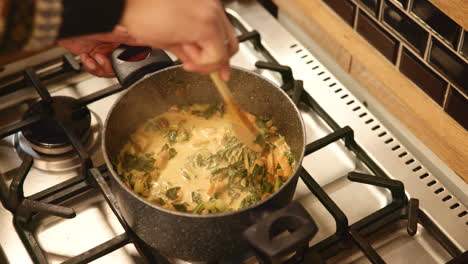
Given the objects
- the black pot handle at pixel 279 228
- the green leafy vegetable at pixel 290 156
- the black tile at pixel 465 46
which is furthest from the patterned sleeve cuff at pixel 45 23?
the black tile at pixel 465 46

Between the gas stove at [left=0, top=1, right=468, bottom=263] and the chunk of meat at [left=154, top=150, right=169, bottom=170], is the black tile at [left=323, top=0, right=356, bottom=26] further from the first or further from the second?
the chunk of meat at [left=154, top=150, right=169, bottom=170]

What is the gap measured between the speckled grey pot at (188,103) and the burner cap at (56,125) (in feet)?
0.26

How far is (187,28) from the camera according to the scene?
656 millimetres

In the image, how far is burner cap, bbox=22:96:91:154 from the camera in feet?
3.09

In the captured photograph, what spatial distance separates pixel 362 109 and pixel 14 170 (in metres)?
0.55

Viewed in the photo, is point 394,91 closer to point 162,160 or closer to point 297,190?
point 297,190

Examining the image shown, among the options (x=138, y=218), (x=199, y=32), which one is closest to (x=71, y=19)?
(x=199, y=32)

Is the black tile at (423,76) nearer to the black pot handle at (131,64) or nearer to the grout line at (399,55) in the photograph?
the grout line at (399,55)

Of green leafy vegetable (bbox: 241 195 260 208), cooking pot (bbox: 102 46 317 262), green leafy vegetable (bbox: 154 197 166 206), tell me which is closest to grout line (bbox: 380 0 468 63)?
cooking pot (bbox: 102 46 317 262)

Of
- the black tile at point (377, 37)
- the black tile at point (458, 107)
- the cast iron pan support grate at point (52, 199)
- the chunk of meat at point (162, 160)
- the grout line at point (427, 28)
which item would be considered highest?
the grout line at point (427, 28)

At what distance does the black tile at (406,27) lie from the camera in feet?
2.92

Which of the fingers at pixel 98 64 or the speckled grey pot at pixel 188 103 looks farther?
the fingers at pixel 98 64

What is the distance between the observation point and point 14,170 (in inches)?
37.5

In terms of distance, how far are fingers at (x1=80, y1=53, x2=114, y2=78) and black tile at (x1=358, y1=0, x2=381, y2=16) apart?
0.40 m
